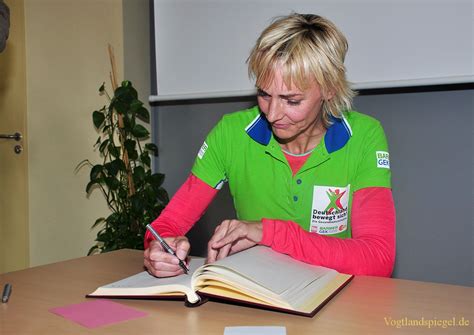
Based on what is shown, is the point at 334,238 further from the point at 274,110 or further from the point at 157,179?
the point at 157,179

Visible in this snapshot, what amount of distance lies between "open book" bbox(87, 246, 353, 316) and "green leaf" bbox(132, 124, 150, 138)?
1.71 metres

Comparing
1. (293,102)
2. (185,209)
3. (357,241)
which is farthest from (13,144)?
(357,241)

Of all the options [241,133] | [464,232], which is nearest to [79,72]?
[241,133]

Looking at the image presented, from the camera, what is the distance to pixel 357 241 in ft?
3.94

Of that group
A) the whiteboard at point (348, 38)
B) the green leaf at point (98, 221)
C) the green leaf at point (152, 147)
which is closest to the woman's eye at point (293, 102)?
the whiteboard at point (348, 38)

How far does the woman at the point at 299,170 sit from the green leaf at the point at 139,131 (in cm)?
124

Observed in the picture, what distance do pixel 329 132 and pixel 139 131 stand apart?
1.50 m

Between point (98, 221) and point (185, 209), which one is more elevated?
point (185, 209)

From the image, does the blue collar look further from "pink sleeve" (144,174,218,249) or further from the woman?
"pink sleeve" (144,174,218,249)

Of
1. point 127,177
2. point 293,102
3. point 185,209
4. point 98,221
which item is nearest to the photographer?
point 293,102

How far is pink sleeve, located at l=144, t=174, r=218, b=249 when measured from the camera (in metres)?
1.41

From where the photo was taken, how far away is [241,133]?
157cm

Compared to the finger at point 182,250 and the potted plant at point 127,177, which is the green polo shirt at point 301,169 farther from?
the potted plant at point 127,177

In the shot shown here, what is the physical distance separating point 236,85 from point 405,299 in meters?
1.75
